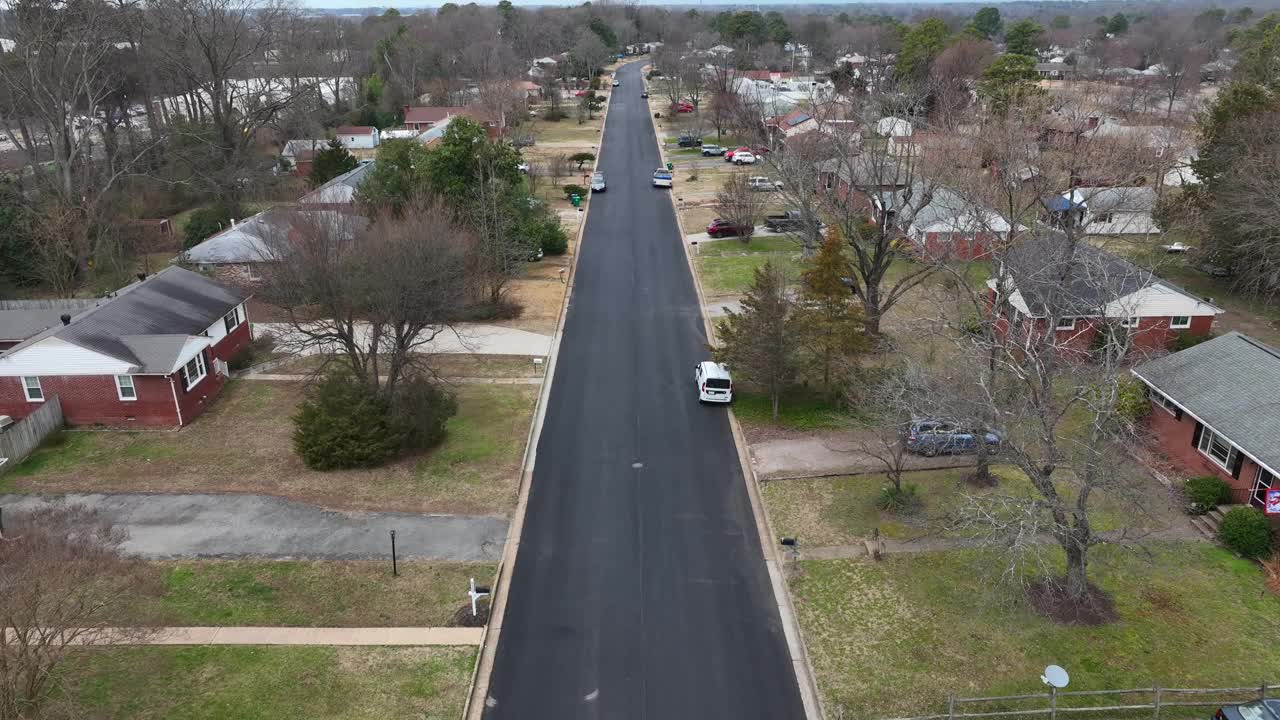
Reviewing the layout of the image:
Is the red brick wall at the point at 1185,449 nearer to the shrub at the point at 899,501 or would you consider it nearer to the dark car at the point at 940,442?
the dark car at the point at 940,442

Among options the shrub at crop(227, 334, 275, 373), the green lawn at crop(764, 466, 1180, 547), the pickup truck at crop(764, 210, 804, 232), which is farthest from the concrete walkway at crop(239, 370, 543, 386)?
the pickup truck at crop(764, 210, 804, 232)

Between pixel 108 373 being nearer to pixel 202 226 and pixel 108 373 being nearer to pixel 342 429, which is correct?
pixel 342 429

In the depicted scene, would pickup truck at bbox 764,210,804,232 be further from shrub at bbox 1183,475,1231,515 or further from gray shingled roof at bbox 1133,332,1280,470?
shrub at bbox 1183,475,1231,515

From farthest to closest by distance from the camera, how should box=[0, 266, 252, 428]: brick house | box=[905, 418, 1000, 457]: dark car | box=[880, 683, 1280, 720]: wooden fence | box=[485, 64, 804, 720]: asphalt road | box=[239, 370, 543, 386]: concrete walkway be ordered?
box=[239, 370, 543, 386]: concrete walkway < box=[0, 266, 252, 428]: brick house < box=[905, 418, 1000, 457]: dark car < box=[485, 64, 804, 720]: asphalt road < box=[880, 683, 1280, 720]: wooden fence

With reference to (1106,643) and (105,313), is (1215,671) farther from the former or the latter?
(105,313)

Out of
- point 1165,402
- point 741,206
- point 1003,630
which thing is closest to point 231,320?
point 741,206

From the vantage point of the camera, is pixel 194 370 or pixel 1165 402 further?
pixel 194 370

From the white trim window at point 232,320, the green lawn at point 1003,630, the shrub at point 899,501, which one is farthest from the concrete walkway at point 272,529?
the white trim window at point 232,320
